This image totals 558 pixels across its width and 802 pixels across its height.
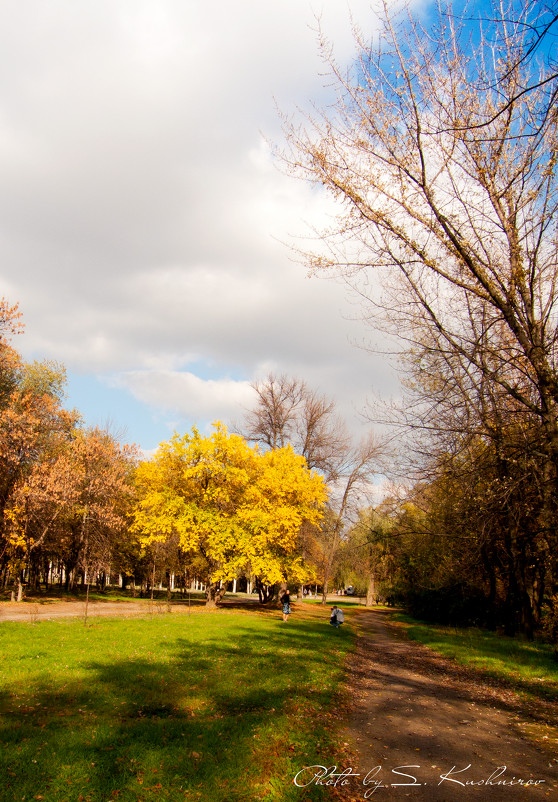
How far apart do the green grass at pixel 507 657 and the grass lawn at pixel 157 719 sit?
14.5 ft

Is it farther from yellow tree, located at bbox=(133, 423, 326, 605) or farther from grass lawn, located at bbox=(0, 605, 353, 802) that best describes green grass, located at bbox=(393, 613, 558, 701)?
yellow tree, located at bbox=(133, 423, 326, 605)

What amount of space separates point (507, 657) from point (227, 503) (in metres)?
16.1

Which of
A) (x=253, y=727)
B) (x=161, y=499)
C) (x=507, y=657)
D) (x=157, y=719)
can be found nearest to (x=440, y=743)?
(x=253, y=727)

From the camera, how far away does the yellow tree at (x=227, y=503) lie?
25969 mm

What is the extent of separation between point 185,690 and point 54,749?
10.7 feet

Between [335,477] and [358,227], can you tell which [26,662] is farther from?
[335,477]

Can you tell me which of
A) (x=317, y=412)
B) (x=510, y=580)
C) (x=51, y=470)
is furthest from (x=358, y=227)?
(x=317, y=412)

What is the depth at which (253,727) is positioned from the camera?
6809 mm

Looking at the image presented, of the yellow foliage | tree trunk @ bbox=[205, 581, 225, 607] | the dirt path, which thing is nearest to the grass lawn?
the dirt path

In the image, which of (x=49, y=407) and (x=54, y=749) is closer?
(x=54, y=749)

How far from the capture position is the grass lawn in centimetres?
508

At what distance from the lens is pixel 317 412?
1587 inches

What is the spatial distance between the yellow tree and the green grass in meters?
8.45

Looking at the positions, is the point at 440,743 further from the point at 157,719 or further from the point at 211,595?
the point at 211,595
